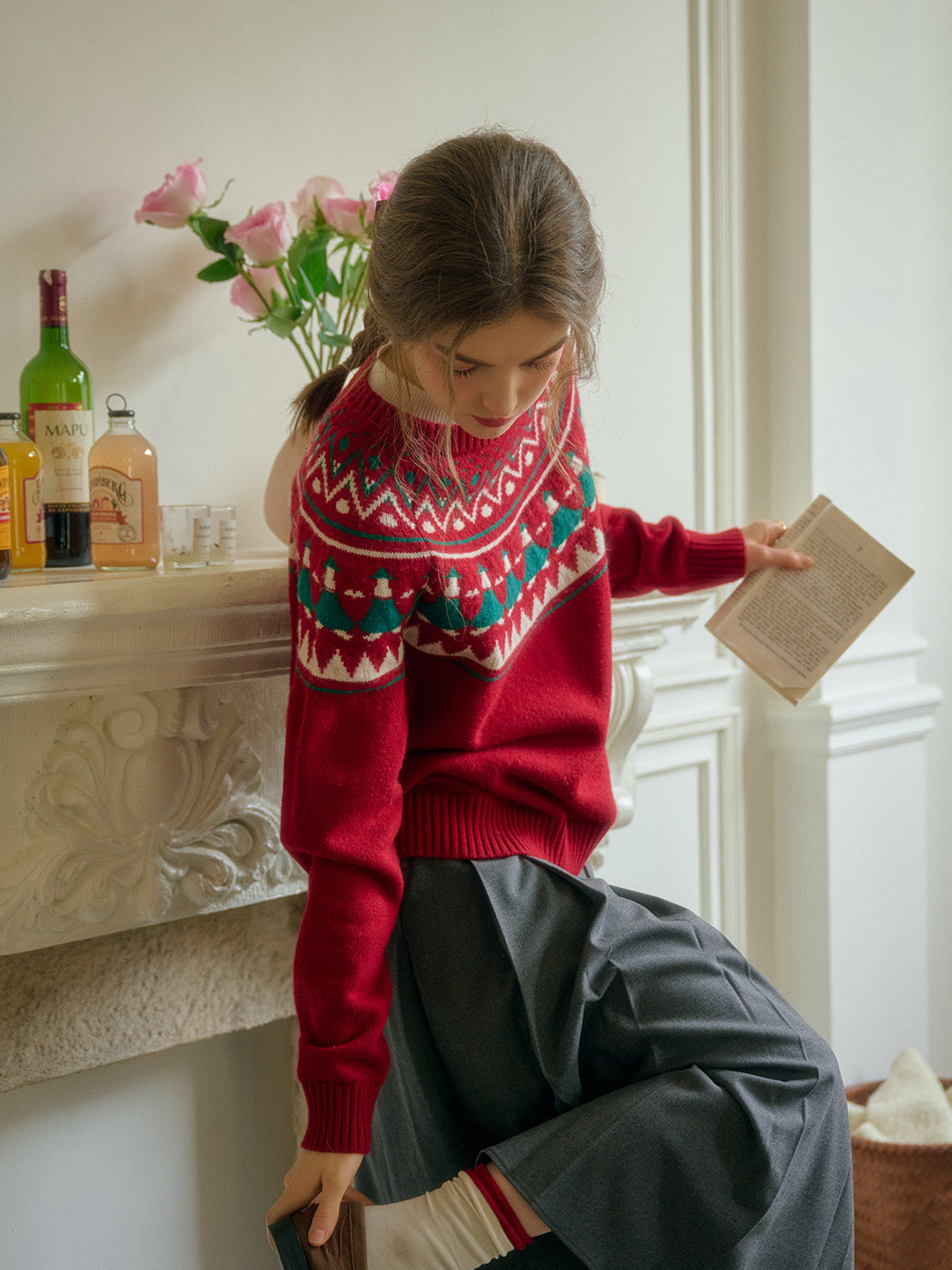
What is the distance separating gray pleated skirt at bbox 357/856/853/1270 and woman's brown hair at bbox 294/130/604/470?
19.3 inches

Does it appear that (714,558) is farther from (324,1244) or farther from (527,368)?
(324,1244)

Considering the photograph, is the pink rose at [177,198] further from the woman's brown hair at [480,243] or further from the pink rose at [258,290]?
the woman's brown hair at [480,243]

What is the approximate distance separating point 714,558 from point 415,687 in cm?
43

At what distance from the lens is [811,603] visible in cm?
134

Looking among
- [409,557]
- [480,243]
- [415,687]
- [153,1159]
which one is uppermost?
[480,243]

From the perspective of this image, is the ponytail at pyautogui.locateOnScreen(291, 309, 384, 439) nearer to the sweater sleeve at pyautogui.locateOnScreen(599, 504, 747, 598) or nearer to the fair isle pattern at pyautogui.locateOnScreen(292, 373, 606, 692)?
the fair isle pattern at pyautogui.locateOnScreen(292, 373, 606, 692)

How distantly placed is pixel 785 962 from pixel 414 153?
5.23 feet

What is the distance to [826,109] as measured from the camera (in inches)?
80.3

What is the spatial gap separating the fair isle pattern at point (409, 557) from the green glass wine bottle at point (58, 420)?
0.30m

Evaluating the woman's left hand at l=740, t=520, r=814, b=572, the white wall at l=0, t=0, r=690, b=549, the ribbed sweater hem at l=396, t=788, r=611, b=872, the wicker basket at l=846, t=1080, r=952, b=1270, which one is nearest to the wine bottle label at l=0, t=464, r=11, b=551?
the white wall at l=0, t=0, r=690, b=549

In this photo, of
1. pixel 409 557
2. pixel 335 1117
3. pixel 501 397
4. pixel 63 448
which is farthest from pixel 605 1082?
pixel 63 448

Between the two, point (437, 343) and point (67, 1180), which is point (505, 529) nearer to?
point (437, 343)

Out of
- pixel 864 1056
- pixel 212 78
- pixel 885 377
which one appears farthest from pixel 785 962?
pixel 212 78

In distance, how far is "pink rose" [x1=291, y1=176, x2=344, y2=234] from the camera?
1.31 meters
